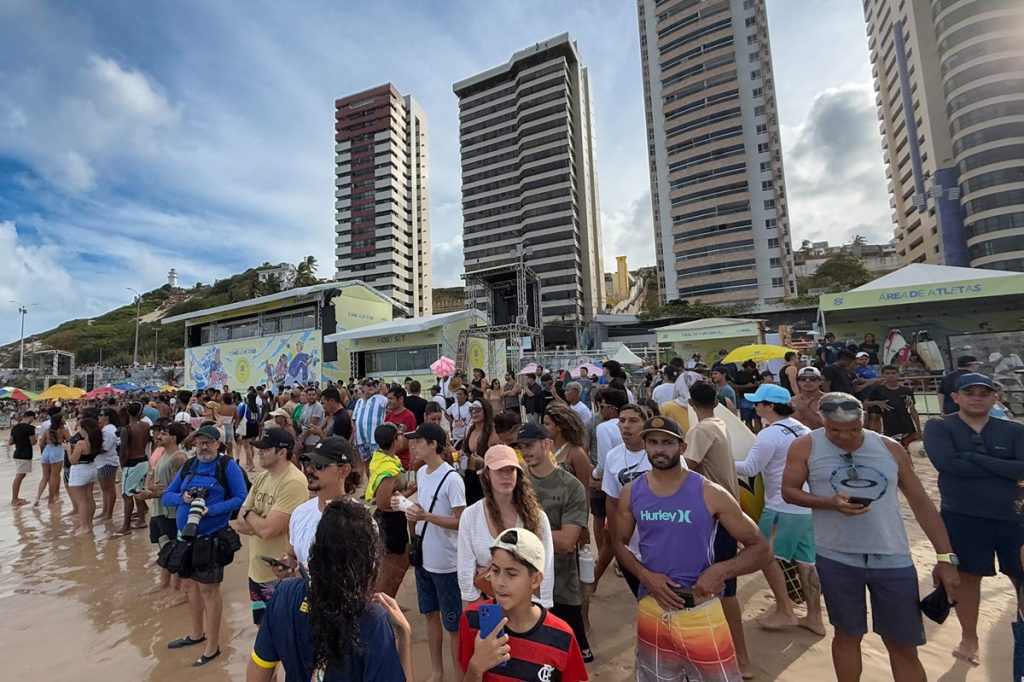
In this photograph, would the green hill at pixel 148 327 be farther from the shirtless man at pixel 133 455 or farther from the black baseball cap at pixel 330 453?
the black baseball cap at pixel 330 453

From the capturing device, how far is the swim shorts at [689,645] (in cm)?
197

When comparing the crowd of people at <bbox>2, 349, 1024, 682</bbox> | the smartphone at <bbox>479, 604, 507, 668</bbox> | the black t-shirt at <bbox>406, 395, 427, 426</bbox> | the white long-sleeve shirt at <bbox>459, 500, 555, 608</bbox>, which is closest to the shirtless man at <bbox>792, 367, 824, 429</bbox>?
the crowd of people at <bbox>2, 349, 1024, 682</bbox>

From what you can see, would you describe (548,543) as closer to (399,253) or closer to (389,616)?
(389,616)

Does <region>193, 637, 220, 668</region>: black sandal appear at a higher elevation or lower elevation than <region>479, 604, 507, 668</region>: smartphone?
lower

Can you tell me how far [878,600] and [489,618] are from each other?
2051 millimetres

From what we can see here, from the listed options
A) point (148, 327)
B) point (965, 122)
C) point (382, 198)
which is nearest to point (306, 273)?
point (382, 198)

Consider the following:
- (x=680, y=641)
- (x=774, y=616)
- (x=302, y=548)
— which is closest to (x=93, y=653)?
(x=302, y=548)

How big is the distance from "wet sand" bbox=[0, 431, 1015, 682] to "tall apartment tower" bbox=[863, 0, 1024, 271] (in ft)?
183

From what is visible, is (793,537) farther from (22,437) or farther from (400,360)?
(400,360)

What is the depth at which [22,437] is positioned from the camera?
8781 mm

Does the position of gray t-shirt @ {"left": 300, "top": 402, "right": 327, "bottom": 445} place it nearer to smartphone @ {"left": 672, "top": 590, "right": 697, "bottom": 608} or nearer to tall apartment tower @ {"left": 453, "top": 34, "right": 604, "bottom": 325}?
smartphone @ {"left": 672, "top": 590, "right": 697, "bottom": 608}

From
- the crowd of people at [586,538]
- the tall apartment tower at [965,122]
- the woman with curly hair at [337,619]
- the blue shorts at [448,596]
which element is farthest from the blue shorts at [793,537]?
the tall apartment tower at [965,122]

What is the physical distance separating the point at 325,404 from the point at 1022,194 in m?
Answer: 61.3

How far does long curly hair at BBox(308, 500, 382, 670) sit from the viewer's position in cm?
140
